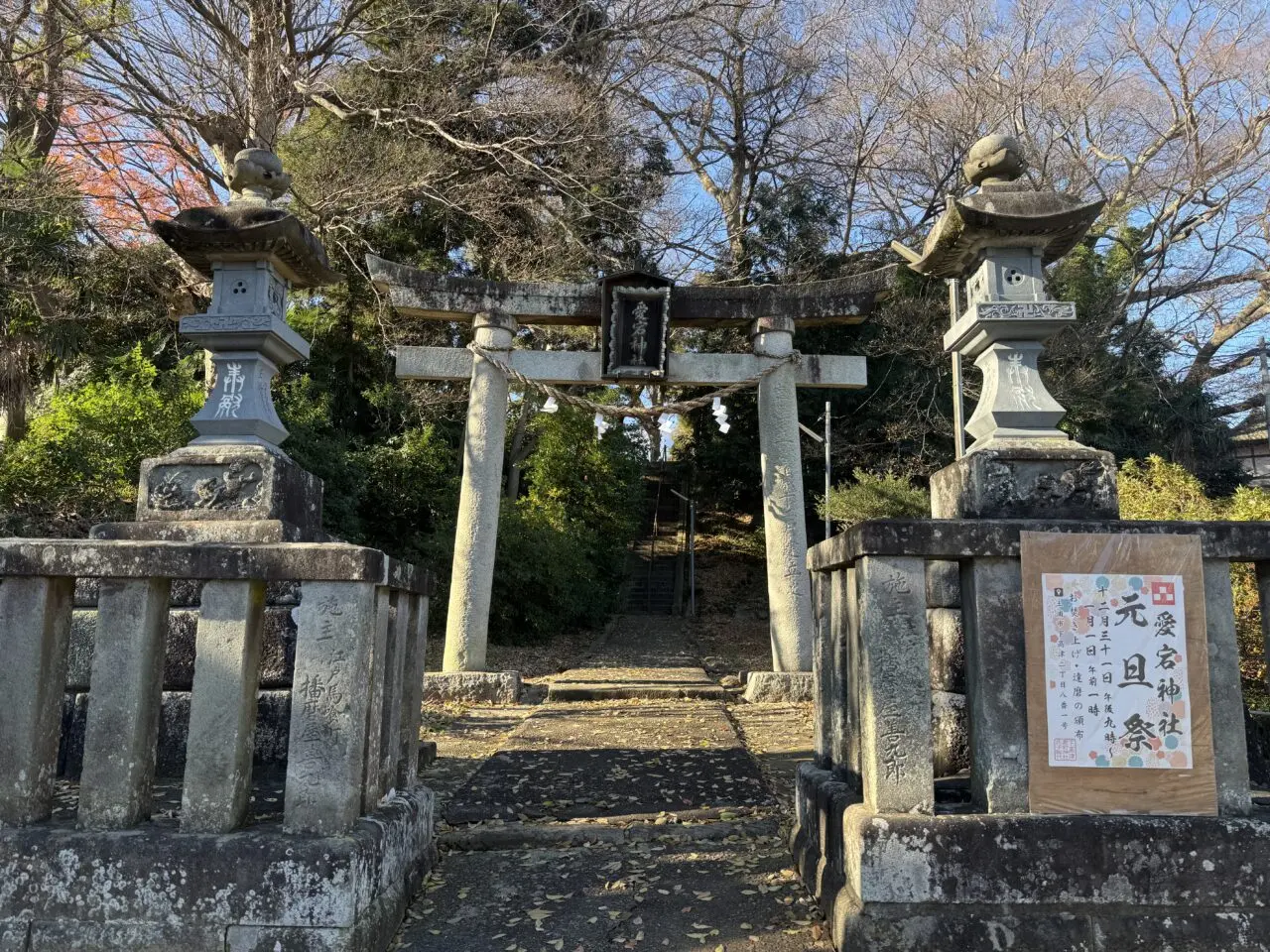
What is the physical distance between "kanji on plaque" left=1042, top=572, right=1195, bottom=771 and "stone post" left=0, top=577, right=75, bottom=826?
3.76m

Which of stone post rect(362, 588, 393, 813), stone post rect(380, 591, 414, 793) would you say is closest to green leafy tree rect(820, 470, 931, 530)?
stone post rect(380, 591, 414, 793)

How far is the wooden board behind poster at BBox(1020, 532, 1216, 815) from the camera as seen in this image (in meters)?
2.94

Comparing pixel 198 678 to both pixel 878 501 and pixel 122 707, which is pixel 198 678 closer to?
pixel 122 707

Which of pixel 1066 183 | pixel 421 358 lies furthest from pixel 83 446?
pixel 1066 183

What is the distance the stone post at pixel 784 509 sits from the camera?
927cm

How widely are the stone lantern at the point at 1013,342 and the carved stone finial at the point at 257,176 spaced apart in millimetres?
3629

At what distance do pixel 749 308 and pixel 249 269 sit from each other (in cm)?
640

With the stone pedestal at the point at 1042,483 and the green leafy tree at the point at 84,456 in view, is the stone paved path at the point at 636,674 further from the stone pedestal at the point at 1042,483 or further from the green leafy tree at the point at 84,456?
the stone pedestal at the point at 1042,483

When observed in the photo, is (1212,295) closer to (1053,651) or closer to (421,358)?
(421,358)

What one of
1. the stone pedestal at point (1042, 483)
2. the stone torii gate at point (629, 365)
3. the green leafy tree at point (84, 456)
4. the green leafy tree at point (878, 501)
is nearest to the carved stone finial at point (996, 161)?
the stone pedestal at point (1042, 483)

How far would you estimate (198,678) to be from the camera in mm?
3018

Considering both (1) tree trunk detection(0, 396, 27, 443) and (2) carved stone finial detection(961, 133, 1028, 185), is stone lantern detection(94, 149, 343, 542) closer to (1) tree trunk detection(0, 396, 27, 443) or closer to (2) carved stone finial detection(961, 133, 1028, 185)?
(2) carved stone finial detection(961, 133, 1028, 185)

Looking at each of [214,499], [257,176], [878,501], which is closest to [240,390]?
[214,499]

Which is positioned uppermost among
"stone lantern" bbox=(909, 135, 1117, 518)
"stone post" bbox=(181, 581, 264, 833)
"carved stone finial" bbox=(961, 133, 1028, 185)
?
"carved stone finial" bbox=(961, 133, 1028, 185)
